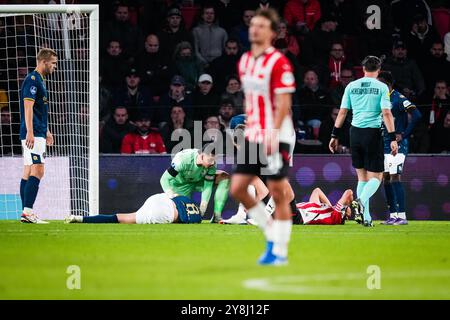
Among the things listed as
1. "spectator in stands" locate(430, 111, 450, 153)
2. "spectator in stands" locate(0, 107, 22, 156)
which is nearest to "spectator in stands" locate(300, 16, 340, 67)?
"spectator in stands" locate(430, 111, 450, 153)

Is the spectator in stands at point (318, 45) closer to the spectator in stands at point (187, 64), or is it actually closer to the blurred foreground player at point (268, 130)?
the spectator in stands at point (187, 64)

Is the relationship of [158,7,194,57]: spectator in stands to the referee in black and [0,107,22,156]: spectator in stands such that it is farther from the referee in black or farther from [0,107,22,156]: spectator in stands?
the referee in black

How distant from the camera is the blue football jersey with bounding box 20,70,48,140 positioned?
13.2 m

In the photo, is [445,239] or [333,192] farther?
[333,192]

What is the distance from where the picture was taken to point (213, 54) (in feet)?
58.2

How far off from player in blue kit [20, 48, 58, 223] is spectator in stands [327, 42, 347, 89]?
5.65m

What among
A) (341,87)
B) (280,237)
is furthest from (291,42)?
(280,237)

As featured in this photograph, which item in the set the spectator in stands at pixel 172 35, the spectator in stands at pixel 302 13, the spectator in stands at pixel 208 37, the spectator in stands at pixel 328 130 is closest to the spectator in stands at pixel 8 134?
the spectator in stands at pixel 172 35

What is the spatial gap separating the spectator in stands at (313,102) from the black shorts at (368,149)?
3.45 m

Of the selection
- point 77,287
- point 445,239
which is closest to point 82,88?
point 445,239

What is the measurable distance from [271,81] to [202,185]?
5.99 m

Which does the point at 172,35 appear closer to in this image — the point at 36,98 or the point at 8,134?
the point at 8,134

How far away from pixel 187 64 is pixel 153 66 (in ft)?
1.88

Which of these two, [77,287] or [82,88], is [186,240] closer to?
[77,287]
